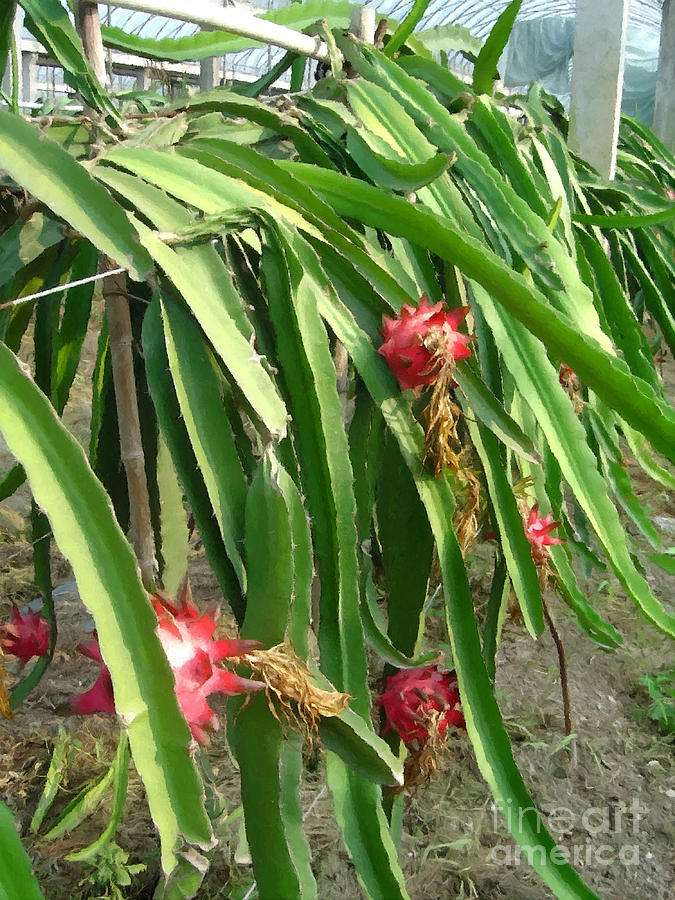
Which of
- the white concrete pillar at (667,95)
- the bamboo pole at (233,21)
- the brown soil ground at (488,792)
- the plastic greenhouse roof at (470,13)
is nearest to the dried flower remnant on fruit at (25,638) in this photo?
the brown soil ground at (488,792)

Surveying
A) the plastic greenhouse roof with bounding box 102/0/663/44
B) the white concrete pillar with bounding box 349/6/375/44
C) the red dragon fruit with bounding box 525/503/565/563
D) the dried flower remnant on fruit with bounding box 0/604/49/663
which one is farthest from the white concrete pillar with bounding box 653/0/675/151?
the plastic greenhouse roof with bounding box 102/0/663/44

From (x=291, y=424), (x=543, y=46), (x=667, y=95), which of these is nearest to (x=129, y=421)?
(x=291, y=424)

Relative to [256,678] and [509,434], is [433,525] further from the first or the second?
[256,678]

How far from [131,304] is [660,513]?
157 centimetres

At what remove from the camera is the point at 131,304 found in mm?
837

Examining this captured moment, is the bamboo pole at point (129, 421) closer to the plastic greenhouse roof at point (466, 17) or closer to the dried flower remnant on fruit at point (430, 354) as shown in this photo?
the dried flower remnant on fruit at point (430, 354)

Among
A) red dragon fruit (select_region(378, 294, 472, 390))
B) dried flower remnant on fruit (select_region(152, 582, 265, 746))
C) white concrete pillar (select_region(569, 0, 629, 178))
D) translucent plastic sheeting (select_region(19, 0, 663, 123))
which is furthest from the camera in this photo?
translucent plastic sheeting (select_region(19, 0, 663, 123))

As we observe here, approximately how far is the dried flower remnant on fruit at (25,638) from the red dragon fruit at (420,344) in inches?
21.4

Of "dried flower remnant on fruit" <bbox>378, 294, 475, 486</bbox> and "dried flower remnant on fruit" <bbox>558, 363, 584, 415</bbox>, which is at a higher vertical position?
"dried flower remnant on fruit" <bbox>378, 294, 475, 486</bbox>

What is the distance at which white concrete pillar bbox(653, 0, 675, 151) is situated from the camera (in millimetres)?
2904

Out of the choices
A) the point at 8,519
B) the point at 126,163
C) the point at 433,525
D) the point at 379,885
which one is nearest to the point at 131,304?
the point at 126,163

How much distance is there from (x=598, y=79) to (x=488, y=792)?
1283mm

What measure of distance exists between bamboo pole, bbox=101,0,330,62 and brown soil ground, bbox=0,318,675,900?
67 cm

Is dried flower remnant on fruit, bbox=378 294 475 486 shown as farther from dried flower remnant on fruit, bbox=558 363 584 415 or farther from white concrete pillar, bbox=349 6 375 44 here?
white concrete pillar, bbox=349 6 375 44
